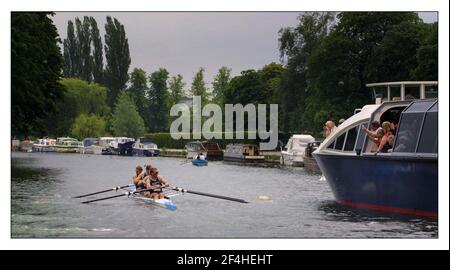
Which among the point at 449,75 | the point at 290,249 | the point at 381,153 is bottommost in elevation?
the point at 290,249

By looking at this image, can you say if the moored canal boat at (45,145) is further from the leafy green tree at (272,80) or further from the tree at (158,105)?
the leafy green tree at (272,80)

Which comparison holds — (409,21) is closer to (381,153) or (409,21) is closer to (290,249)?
(381,153)

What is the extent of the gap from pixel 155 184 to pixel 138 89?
783cm

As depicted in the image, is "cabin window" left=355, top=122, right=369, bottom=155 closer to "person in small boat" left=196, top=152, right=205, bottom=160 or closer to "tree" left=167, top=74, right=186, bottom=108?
"tree" left=167, top=74, right=186, bottom=108

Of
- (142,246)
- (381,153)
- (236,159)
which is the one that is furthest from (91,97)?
(236,159)

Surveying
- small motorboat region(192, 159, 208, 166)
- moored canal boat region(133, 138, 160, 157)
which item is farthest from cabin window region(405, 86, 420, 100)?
small motorboat region(192, 159, 208, 166)

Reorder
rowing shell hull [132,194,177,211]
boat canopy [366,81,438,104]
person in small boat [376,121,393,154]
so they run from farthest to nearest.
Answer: rowing shell hull [132,194,177,211] → boat canopy [366,81,438,104] → person in small boat [376,121,393,154]

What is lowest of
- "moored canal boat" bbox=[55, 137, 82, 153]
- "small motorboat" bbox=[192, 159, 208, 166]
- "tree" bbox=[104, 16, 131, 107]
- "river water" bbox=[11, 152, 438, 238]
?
"river water" bbox=[11, 152, 438, 238]

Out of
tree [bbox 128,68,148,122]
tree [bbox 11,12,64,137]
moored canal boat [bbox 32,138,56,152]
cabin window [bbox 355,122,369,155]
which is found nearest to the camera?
cabin window [bbox 355,122,369,155]

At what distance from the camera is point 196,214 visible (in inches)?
1077

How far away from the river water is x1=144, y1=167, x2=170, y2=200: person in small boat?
0.59 m

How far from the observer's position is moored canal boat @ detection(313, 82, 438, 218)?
23.5 meters

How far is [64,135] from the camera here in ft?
132

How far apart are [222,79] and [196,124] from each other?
5.06 metres
